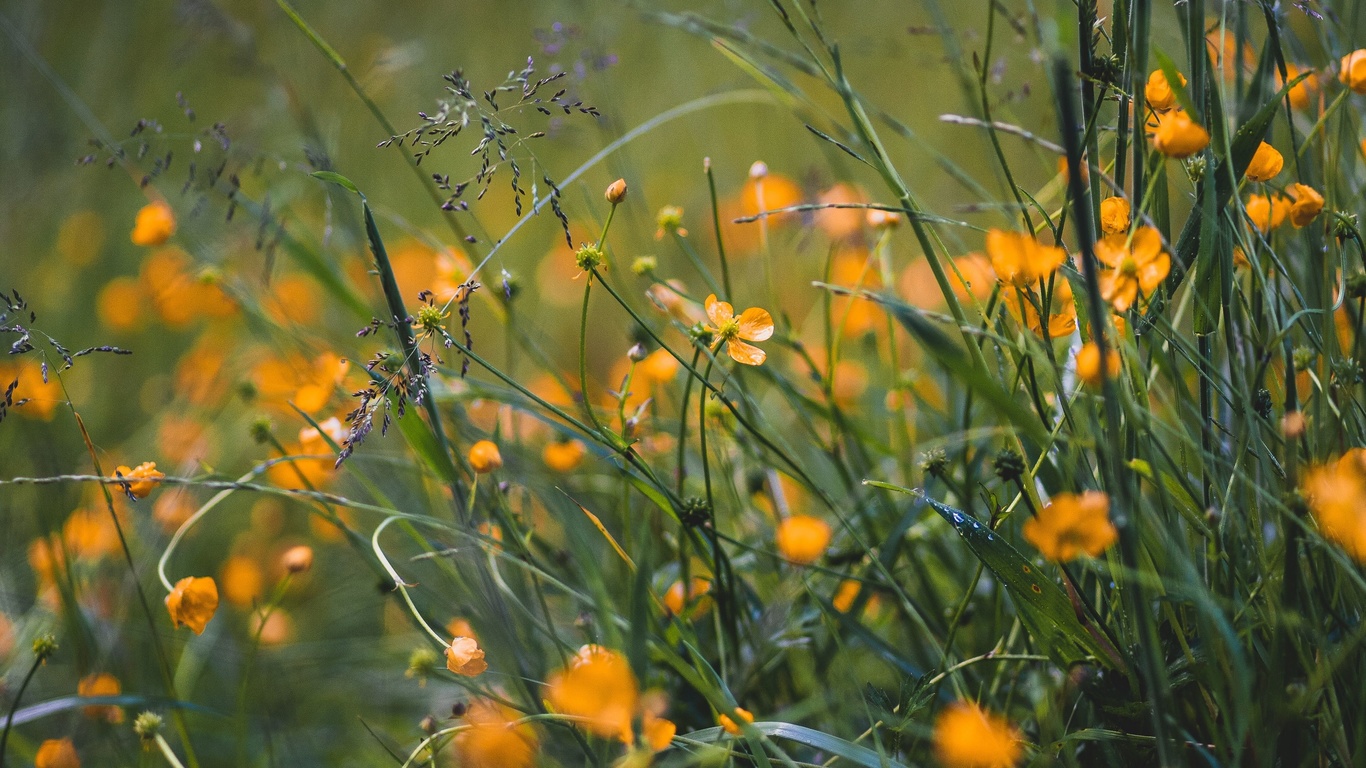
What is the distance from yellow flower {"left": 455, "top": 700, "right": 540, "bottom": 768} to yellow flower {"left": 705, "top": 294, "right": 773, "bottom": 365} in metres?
0.31

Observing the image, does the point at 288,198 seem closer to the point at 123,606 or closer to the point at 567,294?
the point at 123,606

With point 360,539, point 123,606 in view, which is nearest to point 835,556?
point 360,539

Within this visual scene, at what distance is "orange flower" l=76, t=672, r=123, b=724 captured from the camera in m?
0.83

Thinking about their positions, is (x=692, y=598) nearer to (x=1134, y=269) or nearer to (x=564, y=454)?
(x=564, y=454)

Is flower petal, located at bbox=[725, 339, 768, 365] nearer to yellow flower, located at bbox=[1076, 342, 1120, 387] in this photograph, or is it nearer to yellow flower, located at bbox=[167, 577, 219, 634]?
yellow flower, located at bbox=[1076, 342, 1120, 387]

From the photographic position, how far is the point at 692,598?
82 centimetres

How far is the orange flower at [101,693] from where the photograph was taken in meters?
0.83

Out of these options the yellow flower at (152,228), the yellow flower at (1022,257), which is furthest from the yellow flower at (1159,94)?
the yellow flower at (152,228)

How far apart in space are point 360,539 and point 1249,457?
2.50 feet

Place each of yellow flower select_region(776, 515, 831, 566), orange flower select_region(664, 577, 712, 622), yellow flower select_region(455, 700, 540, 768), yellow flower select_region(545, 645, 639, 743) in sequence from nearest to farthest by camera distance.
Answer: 1. yellow flower select_region(545, 645, 639, 743)
2. yellow flower select_region(455, 700, 540, 768)
3. yellow flower select_region(776, 515, 831, 566)
4. orange flower select_region(664, 577, 712, 622)

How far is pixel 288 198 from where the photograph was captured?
3.89 feet

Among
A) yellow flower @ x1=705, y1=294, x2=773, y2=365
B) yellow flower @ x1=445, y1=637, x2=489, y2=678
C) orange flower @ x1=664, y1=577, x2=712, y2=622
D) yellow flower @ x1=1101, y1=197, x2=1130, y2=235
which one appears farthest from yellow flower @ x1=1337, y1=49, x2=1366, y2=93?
yellow flower @ x1=445, y1=637, x2=489, y2=678

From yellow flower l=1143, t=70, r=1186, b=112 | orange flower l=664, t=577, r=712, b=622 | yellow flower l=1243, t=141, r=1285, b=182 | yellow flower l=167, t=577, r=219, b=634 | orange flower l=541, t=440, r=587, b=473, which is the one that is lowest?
orange flower l=664, t=577, r=712, b=622

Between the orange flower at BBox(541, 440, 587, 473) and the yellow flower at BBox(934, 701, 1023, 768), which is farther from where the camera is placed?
the orange flower at BBox(541, 440, 587, 473)
